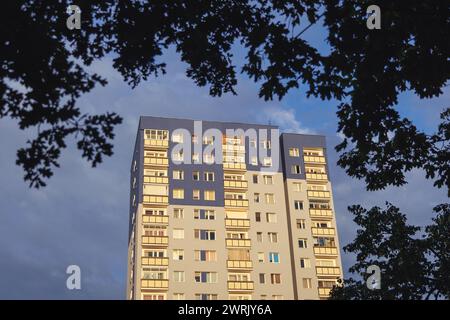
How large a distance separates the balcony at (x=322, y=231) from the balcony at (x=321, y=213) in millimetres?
1685

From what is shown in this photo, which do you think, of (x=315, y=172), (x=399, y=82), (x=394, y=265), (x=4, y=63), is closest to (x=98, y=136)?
(x=4, y=63)

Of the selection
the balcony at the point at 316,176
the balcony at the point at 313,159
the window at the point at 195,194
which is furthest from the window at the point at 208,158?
the balcony at the point at 316,176

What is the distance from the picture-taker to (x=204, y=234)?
57719 millimetres

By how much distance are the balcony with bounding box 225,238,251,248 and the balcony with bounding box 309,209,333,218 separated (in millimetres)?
8558

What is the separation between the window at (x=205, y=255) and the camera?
56062 mm

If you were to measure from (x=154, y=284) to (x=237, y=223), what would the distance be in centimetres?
1137

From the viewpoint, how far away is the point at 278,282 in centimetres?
5644

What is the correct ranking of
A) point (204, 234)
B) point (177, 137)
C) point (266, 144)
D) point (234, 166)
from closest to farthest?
1. point (204, 234)
2. point (234, 166)
3. point (177, 137)
4. point (266, 144)

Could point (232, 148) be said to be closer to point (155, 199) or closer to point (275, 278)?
point (155, 199)

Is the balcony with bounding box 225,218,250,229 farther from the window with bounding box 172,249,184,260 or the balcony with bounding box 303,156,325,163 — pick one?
the balcony with bounding box 303,156,325,163

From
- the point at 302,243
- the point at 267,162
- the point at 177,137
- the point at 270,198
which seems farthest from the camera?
the point at 267,162

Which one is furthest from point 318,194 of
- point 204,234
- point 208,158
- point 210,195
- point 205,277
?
point 205,277
